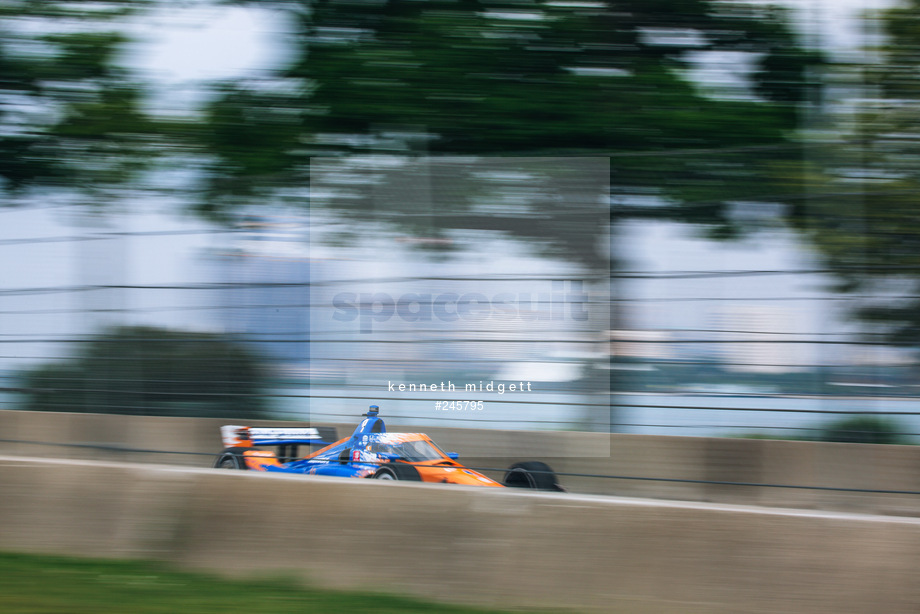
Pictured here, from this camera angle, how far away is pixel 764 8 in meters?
5.79

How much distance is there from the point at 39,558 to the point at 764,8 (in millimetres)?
5657

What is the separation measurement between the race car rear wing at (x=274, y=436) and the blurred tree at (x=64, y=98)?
2.35 m

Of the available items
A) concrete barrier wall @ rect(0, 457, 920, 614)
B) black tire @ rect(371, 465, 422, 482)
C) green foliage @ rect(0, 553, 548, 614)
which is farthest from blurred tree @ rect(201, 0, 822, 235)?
green foliage @ rect(0, 553, 548, 614)

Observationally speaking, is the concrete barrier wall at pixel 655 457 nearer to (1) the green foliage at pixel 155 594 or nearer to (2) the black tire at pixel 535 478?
(2) the black tire at pixel 535 478

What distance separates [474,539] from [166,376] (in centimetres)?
222

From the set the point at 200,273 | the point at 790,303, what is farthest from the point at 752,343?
the point at 200,273

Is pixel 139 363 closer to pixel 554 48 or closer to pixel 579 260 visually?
pixel 579 260

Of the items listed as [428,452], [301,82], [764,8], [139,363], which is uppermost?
[764,8]

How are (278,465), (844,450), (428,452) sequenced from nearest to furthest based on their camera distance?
(844,450), (428,452), (278,465)

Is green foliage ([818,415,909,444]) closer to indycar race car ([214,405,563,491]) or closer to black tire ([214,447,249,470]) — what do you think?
indycar race car ([214,405,563,491])

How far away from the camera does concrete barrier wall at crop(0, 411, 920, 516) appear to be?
4.23 meters

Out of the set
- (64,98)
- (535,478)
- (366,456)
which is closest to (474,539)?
(535,478)

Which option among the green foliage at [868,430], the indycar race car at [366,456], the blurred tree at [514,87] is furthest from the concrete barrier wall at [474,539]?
the blurred tree at [514,87]

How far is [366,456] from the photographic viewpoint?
478cm
